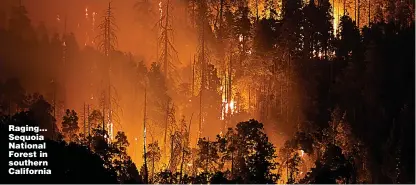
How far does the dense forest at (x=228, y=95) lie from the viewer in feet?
83.5

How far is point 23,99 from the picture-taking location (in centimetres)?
3547

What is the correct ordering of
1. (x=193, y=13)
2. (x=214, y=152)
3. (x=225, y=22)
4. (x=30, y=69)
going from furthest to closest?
(x=30, y=69) → (x=193, y=13) → (x=225, y=22) → (x=214, y=152)

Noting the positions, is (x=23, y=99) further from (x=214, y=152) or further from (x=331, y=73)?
(x=331, y=73)

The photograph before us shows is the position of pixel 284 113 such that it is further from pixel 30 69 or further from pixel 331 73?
pixel 30 69

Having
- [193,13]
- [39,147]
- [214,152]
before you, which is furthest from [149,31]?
[39,147]

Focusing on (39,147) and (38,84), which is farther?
(38,84)

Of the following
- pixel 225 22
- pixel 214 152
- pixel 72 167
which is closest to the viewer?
pixel 72 167

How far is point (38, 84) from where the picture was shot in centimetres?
4456

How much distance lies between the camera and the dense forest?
83.5ft

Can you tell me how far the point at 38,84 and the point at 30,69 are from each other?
8.63 ft

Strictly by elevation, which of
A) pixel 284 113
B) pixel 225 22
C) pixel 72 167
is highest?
pixel 225 22

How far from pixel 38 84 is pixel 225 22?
15.3 m

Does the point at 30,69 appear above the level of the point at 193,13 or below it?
below

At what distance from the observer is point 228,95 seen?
3825 cm
